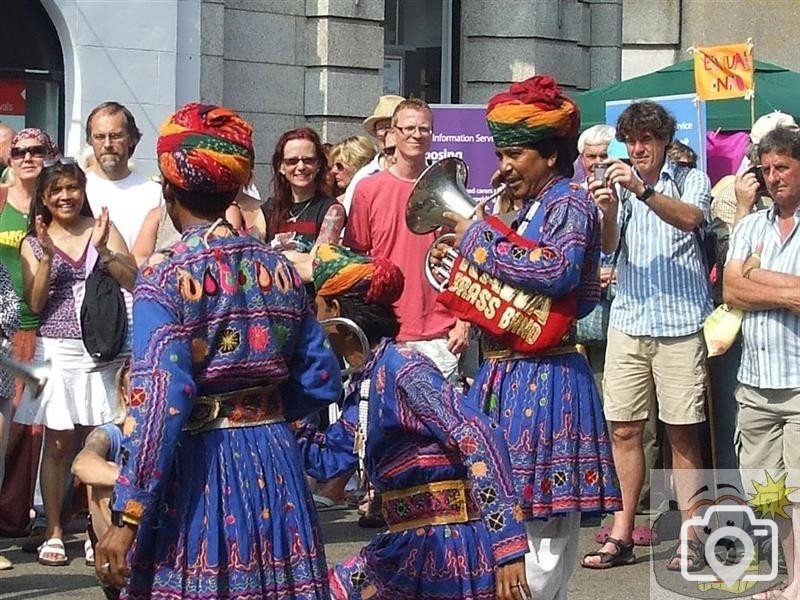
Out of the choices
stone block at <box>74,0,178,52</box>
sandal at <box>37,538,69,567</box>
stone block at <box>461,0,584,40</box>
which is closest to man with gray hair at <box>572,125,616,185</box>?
sandal at <box>37,538,69,567</box>

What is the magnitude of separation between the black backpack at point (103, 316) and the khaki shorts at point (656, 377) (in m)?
2.20

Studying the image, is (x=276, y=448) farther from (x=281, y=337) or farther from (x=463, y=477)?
(x=463, y=477)

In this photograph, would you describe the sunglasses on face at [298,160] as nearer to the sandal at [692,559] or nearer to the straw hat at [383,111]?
the straw hat at [383,111]

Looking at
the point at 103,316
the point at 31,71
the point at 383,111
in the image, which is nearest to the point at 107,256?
the point at 103,316

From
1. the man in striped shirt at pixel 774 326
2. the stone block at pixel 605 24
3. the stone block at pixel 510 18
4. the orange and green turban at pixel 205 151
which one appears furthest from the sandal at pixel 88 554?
the stone block at pixel 605 24

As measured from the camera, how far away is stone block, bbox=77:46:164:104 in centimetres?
1265

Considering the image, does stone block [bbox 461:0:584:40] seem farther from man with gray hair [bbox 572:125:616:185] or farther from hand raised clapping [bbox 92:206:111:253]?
hand raised clapping [bbox 92:206:111:253]

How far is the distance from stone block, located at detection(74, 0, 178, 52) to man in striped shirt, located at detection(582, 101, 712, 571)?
19.1 ft

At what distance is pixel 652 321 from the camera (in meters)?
7.75

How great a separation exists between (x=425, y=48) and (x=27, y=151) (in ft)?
25.7

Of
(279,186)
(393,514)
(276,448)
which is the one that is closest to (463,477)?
(393,514)

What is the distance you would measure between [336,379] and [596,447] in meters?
1.42

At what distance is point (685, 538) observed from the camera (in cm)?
775

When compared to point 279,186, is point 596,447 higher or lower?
lower
